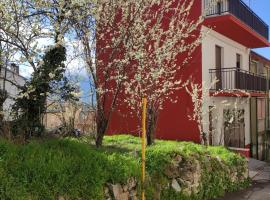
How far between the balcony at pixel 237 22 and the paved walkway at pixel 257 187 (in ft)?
19.8

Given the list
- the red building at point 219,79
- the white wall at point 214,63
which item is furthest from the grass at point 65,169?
the white wall at point 214,63

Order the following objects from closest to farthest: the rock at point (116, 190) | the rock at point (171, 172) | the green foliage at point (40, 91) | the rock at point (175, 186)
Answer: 1. the rock at point (116, 190)
2. the green foliage at point (40, 91)
3. the rock at point (171, 172)
4. the rock at point (175, 186)

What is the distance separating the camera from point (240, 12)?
1900cm

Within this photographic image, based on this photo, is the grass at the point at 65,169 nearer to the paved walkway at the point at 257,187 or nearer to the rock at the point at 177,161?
the rock at the point at 177,161

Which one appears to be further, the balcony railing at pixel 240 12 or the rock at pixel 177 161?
the balcony railing at pixel 240 12

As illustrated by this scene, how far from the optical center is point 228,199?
11102 mm

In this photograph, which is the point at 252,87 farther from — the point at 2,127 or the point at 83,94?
the point at 2,127

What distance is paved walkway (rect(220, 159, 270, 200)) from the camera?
11.6 metres

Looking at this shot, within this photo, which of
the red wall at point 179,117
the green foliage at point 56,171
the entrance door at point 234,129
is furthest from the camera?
the entrance door at point 234,129

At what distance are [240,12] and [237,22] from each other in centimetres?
155

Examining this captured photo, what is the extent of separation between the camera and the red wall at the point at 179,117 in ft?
55.3

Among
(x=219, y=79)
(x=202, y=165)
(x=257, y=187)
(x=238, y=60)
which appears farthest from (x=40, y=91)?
(x=238, y=60)

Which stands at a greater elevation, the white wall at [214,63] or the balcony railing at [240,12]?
the balcony railing at [240,12]

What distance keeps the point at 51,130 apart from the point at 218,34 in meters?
11.0
